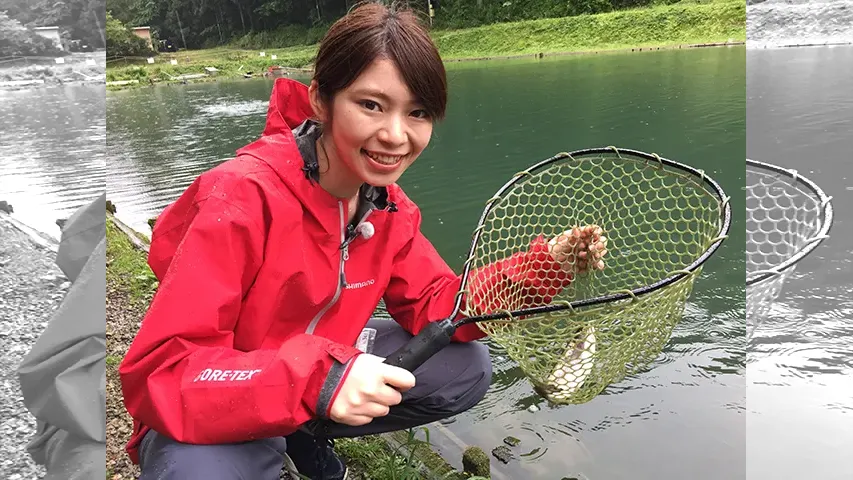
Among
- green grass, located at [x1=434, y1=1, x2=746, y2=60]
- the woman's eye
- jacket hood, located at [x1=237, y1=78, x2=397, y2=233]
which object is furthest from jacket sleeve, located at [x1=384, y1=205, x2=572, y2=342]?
green grass, located at [x1=434, y1=1, x2=746, y2=60]

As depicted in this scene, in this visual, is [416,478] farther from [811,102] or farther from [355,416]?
[811,102]

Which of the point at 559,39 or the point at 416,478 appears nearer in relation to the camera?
the point at 416,478

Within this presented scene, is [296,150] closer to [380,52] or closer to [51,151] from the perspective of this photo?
[380,52]

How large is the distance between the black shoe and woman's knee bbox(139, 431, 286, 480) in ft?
1.18

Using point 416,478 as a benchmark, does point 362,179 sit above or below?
above

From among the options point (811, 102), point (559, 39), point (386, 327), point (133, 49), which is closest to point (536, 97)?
point (811, 102)

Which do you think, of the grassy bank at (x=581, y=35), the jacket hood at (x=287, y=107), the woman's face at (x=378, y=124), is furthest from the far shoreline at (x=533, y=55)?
the woman's face at (x=378, y=124)

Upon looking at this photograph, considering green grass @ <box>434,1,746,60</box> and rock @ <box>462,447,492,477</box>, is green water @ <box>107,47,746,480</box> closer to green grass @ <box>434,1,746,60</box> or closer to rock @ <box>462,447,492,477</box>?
rock @ <box>462,447,492,477</box>

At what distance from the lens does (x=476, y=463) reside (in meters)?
1.83

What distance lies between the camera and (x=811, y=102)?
11.8ft

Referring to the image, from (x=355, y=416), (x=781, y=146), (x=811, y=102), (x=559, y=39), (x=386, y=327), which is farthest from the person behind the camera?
(x=559, y=39)

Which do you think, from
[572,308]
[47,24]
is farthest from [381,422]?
[47,24]

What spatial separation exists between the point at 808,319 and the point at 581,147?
172 inches

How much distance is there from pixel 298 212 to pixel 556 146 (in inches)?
233
